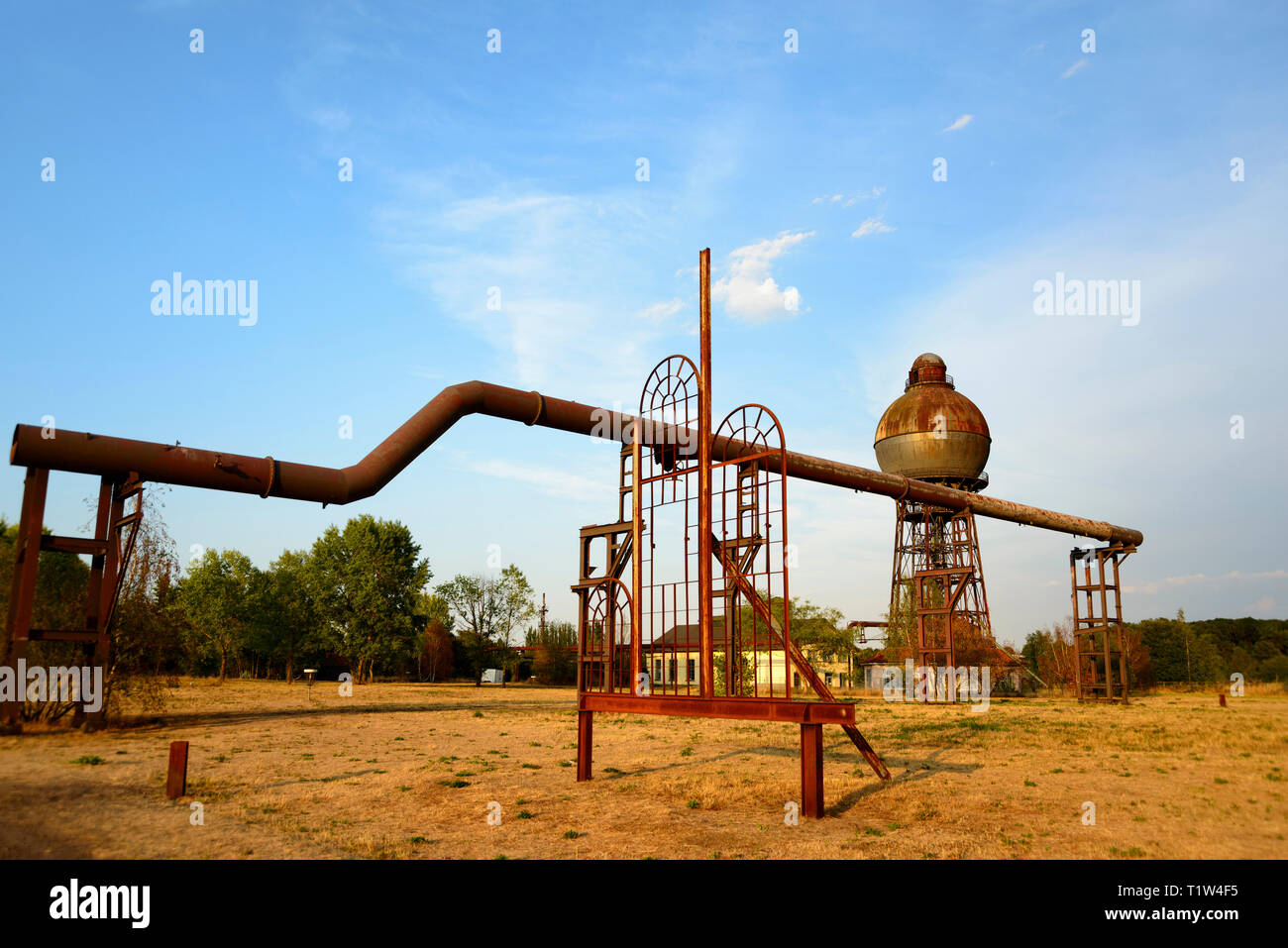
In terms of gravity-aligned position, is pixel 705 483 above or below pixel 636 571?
above

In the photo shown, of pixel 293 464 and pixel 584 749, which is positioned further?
pixel 293 464

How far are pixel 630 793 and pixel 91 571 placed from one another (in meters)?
14.1

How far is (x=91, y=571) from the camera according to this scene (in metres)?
18.5

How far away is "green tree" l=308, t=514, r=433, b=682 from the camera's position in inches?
2382

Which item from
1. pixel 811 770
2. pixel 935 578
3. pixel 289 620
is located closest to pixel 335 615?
pixel 289 620

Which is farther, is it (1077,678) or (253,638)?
(253,638)

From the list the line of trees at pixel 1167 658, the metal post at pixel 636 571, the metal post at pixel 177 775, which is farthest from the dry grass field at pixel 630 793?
the line of trees at pixel 1167 658

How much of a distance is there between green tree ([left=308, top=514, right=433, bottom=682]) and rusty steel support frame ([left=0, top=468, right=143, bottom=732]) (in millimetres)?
42114

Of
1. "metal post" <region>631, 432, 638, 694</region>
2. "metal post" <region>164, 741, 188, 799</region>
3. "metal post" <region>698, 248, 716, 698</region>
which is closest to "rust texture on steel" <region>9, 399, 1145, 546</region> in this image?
"metal post" <region>631, 432, 638, 694</region>

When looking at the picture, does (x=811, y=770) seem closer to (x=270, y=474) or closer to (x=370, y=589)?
(x=270, y=474)

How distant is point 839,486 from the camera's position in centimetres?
2722
